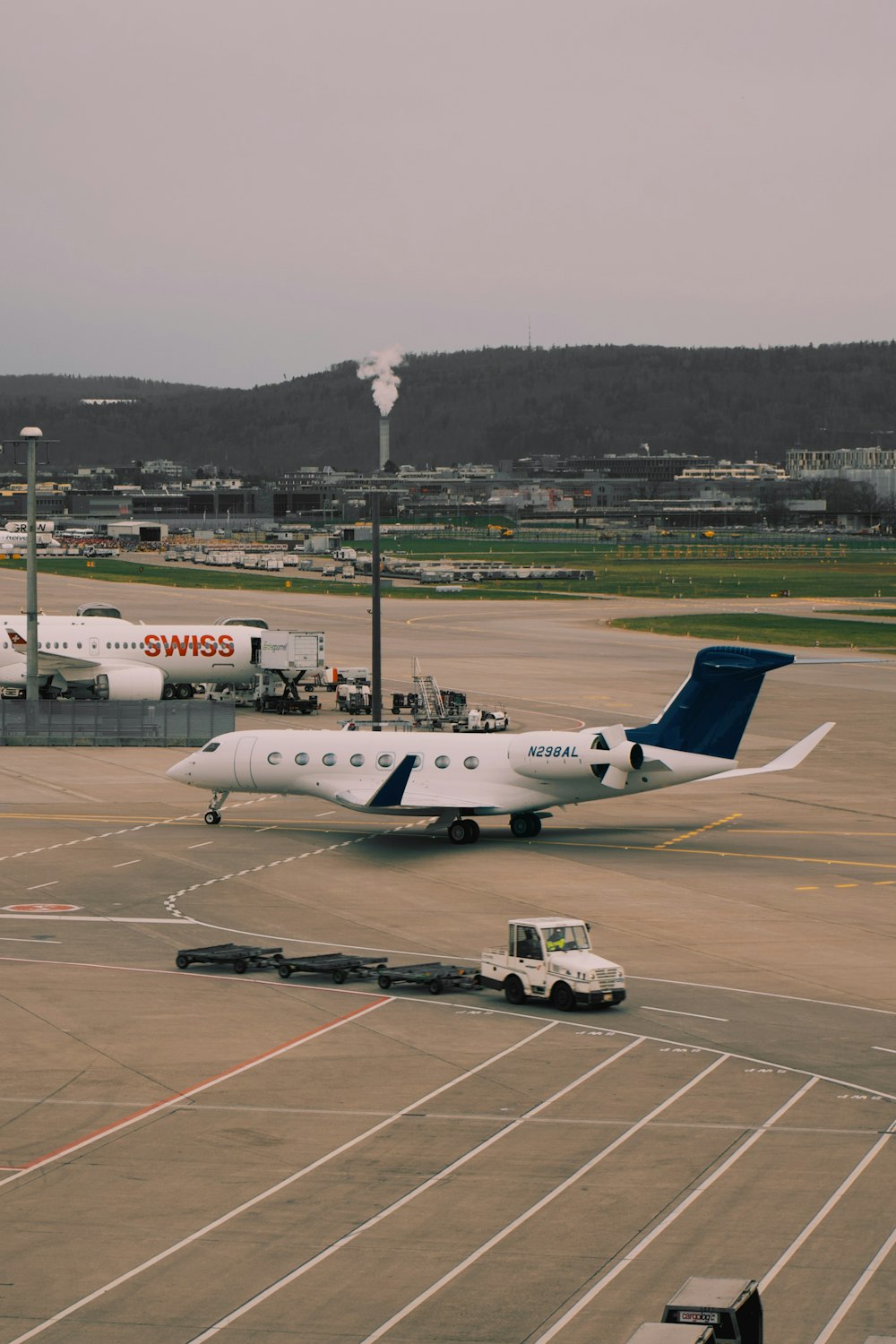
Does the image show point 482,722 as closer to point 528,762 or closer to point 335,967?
point 528,762

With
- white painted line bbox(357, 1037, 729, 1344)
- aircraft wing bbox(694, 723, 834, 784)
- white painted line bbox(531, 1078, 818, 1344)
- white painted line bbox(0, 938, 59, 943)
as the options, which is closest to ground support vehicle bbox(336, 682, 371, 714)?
aircraft wing bbox(694, 723, 834, 784)

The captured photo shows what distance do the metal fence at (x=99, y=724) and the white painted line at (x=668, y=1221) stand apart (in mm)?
55880

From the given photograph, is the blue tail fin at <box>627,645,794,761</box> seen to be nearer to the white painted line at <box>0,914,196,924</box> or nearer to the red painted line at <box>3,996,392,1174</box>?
the white painted line at <box>0,914,196,924</box>

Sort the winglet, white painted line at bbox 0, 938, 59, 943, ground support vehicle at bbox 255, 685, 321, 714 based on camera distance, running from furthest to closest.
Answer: ground support vehicle at bbox 255, 685, 321, 714
the winglet
white painted line at bbox 0, 938, 59, 943

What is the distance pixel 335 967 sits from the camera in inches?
1651

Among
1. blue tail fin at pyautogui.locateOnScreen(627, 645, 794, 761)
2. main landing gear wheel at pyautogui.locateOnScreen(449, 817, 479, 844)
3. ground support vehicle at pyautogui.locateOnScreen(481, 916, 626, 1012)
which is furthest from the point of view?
main landing gear wheel at pyautogui.locateOnScreen(449, 817, 479, 844)

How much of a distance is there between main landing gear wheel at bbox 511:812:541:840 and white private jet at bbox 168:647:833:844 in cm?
4

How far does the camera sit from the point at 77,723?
85562 millimetres

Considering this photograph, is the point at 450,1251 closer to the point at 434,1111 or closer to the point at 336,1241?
the point at 336,1241

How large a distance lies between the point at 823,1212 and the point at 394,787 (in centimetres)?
3114

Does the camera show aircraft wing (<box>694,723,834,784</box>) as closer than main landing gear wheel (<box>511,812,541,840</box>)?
Yes

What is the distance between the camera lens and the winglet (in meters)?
56.2

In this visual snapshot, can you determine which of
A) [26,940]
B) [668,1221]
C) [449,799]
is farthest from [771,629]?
[668,1221]

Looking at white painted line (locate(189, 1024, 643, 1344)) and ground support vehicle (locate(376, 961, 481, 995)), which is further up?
ground support vehicle (locate(376, 961, 481, 995))
